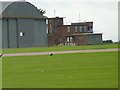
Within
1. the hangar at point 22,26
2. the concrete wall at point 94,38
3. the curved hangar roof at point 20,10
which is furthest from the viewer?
the concrete wall at point 94,38

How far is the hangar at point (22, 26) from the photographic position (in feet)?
249

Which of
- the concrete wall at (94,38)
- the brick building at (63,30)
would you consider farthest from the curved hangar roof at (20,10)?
the brick building at (63,30)

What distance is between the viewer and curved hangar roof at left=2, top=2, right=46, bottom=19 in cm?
7789

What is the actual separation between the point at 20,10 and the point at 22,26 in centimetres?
341

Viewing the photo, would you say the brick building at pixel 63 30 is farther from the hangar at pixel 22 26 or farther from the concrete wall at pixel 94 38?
the hangar at pixel 22 26

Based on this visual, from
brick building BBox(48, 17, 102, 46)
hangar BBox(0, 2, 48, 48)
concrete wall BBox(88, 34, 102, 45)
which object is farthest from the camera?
brick building BBox(48, 17, 102, 46)

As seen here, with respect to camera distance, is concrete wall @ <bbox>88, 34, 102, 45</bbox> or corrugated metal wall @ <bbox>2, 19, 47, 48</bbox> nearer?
corrugated metal wall @ <bbox>2, 19, 47, 48</bbox>

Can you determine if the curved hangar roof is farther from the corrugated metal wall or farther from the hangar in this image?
the corrugated metal wall

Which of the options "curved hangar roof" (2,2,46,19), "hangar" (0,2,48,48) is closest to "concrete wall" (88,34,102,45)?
"hangar" (0,2,48,48)

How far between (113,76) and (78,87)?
250 centimetres

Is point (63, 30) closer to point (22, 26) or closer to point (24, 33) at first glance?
point (24, 33)

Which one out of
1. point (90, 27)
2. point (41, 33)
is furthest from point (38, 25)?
point (90, 27)

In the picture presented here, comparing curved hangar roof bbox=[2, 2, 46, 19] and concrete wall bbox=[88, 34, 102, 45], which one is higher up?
curved hangar roof bbox=[2, 2, 46, 19]

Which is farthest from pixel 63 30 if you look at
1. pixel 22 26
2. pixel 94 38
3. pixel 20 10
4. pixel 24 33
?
pixel 22 26
